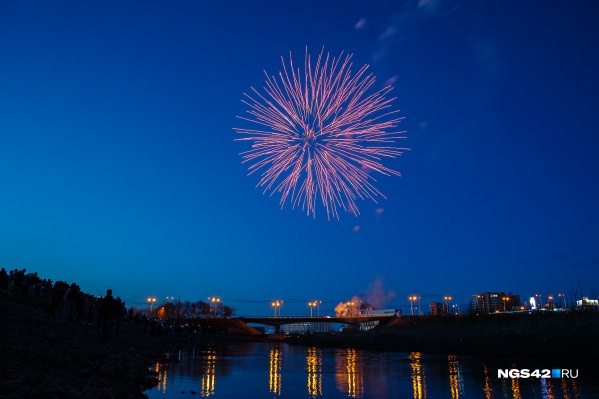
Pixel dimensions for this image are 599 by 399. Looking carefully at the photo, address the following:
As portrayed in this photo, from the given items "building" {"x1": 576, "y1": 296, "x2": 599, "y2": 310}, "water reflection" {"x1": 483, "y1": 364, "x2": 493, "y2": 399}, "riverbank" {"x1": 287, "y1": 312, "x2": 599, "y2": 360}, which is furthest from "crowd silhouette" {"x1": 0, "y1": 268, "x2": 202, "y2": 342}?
"building" {"x1": 576, "y1": 296, "x2": 599, "y2": 310}

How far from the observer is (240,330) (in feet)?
479

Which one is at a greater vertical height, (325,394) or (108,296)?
(108,296)

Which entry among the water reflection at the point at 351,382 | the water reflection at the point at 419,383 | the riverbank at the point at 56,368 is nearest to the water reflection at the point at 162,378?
the riverbank at the point at 56,368

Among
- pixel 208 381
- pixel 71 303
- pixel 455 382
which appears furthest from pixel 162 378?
pixel 71 303

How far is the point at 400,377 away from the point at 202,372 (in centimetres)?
723

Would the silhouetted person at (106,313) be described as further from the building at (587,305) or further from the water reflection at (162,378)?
the building at (587,305)

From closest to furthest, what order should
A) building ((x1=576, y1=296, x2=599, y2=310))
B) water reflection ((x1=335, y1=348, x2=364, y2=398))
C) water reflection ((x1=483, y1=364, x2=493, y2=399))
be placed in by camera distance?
water reflection ((x1=483, y1=364, x2=493, y2=399)), water reflection ((x1=335, y1=348, x2=364, y2=398)), building ((x1=576, y1=296, x2=599, y2=310))

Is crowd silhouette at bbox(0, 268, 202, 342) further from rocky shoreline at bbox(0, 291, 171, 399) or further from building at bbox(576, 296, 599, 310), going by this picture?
building at bbox(576, 296, 599, 310)

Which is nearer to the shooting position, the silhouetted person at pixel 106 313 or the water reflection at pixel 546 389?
the water reflection at pixel 546 389

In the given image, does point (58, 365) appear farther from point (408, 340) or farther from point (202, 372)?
point (408, 340)

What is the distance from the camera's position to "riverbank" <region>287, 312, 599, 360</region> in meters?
25.2

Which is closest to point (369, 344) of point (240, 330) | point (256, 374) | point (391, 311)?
point (256, 374)

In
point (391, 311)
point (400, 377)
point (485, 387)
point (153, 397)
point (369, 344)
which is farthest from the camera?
point (391, 311)

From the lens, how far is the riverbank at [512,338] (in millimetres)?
25172
